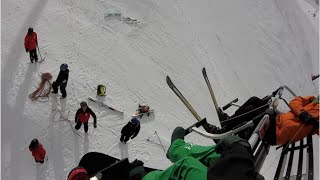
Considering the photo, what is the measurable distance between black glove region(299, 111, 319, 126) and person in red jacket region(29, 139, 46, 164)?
5845mm

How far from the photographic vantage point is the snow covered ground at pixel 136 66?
31.1 feet

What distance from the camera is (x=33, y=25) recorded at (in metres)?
12.4

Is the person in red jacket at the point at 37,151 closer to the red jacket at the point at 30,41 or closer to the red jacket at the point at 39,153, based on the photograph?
the red jacket at the point at 39,153

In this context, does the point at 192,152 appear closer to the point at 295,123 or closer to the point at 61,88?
the point at 295,123

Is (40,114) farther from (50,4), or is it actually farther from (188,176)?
(188,176)

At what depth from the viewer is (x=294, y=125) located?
4797mm

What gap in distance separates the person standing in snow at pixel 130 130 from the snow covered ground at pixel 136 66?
37 centimetres

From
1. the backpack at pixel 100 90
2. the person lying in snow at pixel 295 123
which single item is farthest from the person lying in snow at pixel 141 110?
the person lying in snow at pixel 295 123

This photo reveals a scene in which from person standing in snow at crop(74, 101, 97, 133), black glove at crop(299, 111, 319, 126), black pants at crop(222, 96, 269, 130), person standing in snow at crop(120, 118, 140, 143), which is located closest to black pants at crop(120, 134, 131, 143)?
person standing in snow at crop(120, 118, 140, 143)

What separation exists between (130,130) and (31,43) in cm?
399

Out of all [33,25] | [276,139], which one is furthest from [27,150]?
[276,139]

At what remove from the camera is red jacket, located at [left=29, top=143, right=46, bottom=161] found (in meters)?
8.09

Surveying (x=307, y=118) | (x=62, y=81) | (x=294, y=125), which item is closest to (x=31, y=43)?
(x=62, y=81)

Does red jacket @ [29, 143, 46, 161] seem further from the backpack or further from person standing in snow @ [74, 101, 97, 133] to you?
the backpack
